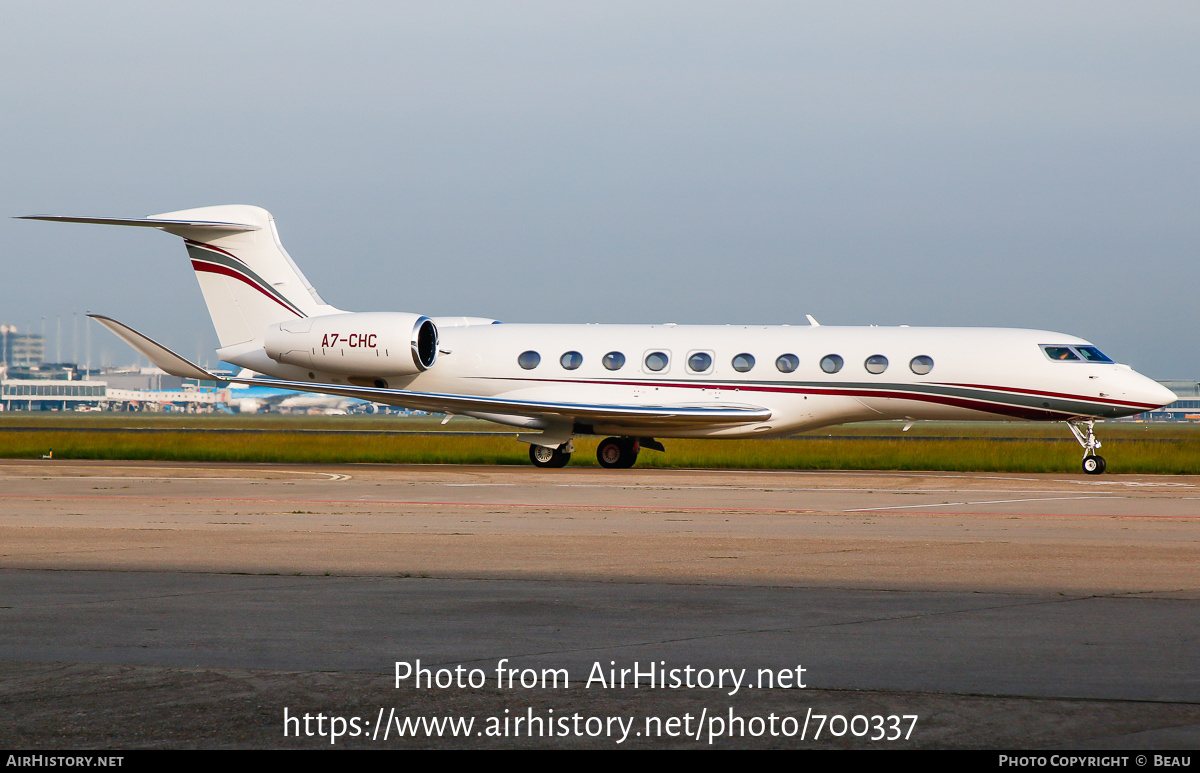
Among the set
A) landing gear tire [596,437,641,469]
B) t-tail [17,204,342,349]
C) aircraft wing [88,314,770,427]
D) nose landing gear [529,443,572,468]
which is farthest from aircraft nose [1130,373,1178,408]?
t-tail [17,204,342,349]

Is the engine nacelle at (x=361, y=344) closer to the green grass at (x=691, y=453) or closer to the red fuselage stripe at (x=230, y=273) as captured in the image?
the red fuselage stripe at (x=230, y=273)

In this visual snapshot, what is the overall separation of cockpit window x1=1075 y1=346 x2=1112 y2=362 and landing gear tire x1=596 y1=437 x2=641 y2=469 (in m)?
9.36

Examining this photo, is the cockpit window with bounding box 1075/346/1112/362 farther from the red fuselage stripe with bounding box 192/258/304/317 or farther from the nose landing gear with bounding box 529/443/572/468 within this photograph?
the red fuselage stripe with bounding box 192/258/304/317

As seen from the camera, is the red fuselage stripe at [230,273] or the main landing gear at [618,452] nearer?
the main landing gear at [618,452]

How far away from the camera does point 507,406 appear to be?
84.2ft

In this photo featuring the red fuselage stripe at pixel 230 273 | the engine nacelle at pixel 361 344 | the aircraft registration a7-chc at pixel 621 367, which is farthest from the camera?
the red fuselage stripe at pixel 230 273

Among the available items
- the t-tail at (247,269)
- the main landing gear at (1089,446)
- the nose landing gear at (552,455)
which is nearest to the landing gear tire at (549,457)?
the nose landing gear at (552,455)

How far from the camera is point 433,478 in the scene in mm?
21859

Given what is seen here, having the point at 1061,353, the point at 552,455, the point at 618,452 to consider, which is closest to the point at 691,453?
the point at 618,452

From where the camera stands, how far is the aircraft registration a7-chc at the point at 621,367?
24.5 meters

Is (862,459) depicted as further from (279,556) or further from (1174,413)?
(1174,413)

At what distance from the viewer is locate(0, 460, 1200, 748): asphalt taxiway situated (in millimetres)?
5066

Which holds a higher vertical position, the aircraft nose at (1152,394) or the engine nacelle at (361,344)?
the engine nacelle at (361,344)

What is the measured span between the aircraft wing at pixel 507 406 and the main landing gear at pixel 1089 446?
20.3ft
